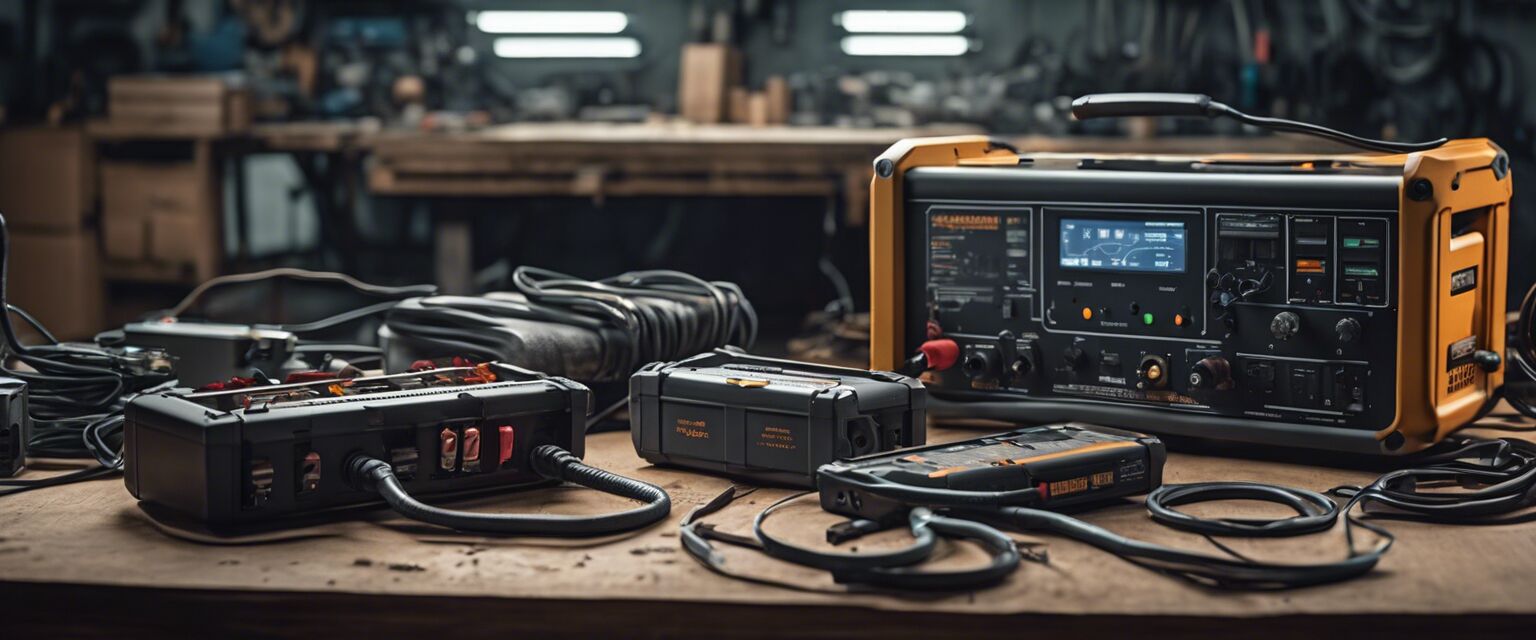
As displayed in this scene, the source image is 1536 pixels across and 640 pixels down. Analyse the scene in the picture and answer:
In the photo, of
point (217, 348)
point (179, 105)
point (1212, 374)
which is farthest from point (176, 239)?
point (1212, 374)

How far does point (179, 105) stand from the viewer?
17.0ft

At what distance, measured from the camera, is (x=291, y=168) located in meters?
6.30

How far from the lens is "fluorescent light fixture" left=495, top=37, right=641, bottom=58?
6.09m

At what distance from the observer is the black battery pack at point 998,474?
1.50 meters

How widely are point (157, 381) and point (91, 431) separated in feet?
0.59

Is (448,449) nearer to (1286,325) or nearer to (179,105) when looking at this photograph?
(1286,325)

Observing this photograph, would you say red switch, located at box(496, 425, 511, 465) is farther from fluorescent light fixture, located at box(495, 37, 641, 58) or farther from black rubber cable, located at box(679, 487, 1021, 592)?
fluorescent light fixture, located at box(495, 37, 641, 58)

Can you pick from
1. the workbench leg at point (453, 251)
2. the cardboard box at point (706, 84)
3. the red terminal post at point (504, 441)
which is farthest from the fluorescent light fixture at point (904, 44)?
the red terminal post at point (504, 441)

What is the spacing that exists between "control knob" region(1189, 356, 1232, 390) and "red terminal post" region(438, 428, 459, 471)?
843 millimetres

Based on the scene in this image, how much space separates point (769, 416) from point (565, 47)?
15.1 feet

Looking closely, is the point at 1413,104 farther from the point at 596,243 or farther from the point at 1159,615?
the point at 1159,615

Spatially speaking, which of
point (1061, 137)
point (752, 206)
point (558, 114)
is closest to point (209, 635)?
point (1061, 137)

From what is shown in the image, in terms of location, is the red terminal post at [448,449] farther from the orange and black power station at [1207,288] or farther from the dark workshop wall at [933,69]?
the dark workshop wall at [933,69]

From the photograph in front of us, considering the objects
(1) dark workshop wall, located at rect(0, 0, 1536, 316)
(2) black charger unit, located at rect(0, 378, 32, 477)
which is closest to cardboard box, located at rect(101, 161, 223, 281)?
(1) dark workshop wall, located at rect(0, 0, 1536, 316)
